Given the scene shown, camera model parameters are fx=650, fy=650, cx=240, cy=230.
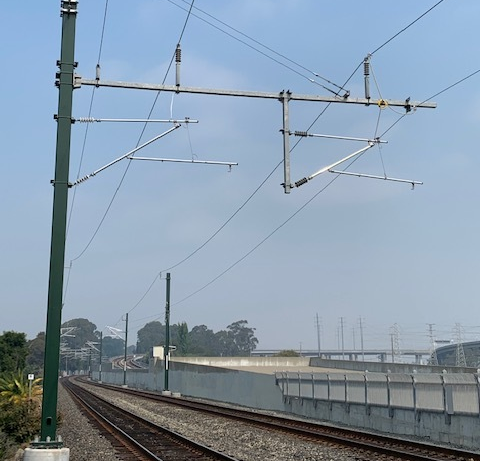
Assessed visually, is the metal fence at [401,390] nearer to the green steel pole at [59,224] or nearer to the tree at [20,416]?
the green steel pole at [59,224]

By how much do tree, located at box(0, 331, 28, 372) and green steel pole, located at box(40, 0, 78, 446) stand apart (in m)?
69.4

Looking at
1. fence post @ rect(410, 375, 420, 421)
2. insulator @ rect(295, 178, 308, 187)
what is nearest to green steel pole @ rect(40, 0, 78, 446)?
insulator @ rect(295, 178, 308, 187)

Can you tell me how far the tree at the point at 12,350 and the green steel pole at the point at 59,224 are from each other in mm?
69394

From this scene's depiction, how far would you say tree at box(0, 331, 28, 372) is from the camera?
259 ft

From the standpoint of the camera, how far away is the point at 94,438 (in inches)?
925

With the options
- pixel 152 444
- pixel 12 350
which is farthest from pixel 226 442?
pixel 12 350

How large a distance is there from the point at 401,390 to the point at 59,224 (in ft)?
49.0

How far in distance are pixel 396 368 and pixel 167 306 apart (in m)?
24.1

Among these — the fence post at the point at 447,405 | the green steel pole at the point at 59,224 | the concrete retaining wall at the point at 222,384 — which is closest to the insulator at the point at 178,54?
the green steel pole at the point at 59,224

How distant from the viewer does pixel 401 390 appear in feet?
77.4

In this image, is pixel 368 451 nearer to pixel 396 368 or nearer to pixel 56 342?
pixel 56 342

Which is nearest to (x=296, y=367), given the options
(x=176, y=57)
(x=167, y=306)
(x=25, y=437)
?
(x=167, y=306)

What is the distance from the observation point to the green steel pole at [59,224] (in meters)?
13.4

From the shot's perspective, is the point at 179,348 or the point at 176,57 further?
the point at 179,348
